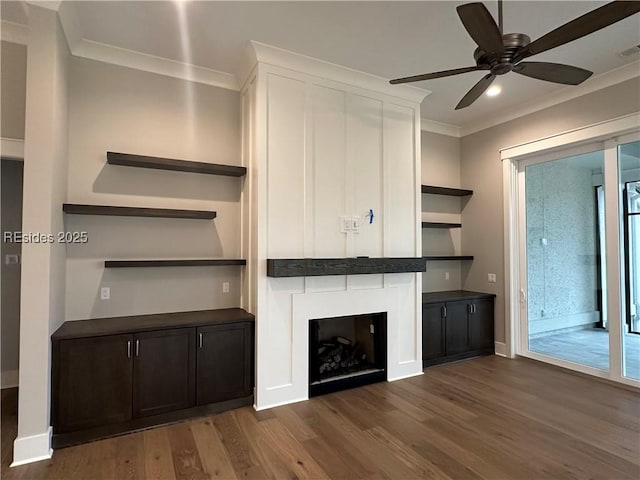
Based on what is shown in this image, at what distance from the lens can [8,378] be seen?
11.2 ft

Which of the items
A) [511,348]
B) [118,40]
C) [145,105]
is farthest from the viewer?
[511,348]

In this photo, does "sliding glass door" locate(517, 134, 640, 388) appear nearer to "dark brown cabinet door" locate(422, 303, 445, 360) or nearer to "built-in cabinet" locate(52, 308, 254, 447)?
"dark brown cabinet door" locate(422, 303, 445, 360)

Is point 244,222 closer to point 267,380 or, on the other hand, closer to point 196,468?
point 267,380

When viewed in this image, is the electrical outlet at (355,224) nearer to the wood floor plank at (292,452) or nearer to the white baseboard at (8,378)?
the wood floor plank at (292,452)

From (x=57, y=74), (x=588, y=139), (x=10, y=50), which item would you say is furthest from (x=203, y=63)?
(x=588, y=139)

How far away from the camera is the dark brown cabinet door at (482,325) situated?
15.2 ft

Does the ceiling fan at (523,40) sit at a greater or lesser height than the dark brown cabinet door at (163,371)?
greater

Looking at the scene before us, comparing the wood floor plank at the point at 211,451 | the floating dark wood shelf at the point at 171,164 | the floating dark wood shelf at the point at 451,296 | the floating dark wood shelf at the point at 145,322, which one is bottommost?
the wood floor plank at the point at 211,451

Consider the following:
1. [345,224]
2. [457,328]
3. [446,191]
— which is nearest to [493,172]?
[446,191]

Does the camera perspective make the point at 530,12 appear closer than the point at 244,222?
Yes

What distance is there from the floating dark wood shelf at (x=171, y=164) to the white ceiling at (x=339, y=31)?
1020 millimetres

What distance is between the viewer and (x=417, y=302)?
4074 mm

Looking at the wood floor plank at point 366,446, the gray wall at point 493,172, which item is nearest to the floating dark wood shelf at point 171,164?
the wood floor plank at point 366,446

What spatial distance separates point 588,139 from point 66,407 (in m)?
5.49
